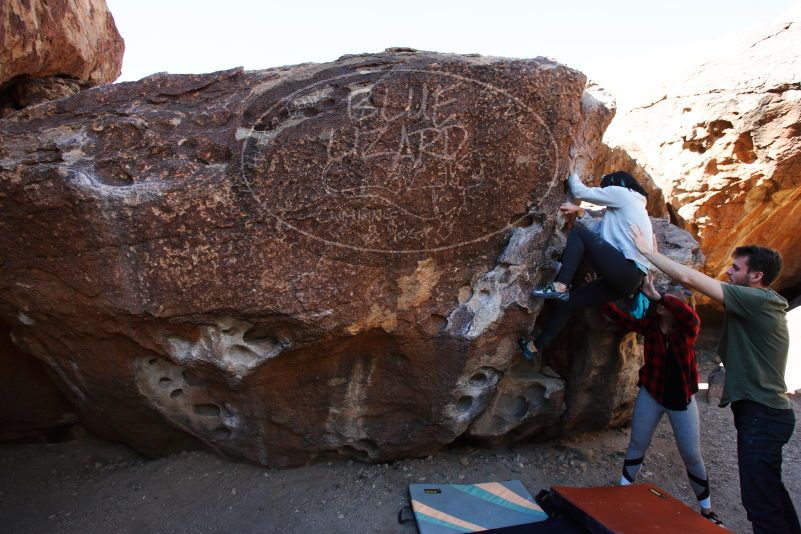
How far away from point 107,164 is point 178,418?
4.63ft

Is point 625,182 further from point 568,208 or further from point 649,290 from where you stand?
point 649,290

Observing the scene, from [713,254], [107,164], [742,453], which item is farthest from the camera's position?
[713,254]

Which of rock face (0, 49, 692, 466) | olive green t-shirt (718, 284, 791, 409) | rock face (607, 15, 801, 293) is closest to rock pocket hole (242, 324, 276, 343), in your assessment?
rock face (0, 49, 692, 466)

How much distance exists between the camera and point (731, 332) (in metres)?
2.61

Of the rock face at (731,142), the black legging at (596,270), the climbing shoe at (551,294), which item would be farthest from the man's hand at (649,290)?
the rock face at (731,142)

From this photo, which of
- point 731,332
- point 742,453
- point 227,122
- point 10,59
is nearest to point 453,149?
point 227,122

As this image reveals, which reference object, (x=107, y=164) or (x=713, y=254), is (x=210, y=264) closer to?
(x=107, y=164)

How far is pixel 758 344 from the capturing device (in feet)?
8.28

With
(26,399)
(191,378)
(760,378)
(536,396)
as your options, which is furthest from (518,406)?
(26,399)

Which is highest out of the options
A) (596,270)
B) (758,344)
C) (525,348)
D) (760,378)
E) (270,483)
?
(596,270)

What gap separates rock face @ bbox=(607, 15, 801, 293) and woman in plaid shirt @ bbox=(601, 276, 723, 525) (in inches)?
124

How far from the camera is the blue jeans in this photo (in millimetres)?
2484

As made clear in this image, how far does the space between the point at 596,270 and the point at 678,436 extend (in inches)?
38.0

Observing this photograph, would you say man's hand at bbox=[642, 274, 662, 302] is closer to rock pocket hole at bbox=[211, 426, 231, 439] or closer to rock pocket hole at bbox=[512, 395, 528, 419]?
rock pocket hole at bbox=[512, 395, 528, 419]
